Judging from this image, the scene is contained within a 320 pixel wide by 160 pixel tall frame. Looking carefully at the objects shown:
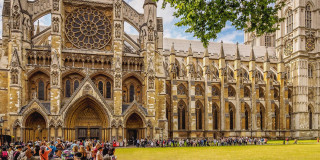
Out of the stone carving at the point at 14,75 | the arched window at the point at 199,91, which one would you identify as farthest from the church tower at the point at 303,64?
the stone carving at the point at 14,75

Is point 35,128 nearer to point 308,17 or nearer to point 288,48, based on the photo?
point 288,48

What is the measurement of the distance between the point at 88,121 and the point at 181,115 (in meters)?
17.9

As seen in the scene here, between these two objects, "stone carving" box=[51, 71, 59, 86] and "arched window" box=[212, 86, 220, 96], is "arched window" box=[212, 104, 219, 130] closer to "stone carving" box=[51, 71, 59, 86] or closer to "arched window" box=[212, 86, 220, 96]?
"arched window" box=[212, 86, 220, 96]

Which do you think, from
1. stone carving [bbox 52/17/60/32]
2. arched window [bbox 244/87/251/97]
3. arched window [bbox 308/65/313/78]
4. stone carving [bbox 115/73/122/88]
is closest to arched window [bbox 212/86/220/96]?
arched window [bbox 244/87/251/97]

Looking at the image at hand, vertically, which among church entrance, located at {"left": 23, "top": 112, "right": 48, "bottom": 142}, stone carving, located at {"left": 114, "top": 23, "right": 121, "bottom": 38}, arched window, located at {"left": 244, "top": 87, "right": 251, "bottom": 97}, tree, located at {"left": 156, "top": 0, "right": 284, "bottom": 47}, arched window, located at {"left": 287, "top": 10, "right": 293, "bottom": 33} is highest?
arched window, located at {"left": 287, "top": 10, "right": 293, "bottom": 33}

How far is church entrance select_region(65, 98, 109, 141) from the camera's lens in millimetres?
31969

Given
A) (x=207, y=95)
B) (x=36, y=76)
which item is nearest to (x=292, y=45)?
(x=207, y=95)

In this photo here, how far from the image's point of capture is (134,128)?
3403 centimetres

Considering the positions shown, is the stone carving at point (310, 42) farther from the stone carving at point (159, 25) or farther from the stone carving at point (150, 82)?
the stone carving at point (150, 82)

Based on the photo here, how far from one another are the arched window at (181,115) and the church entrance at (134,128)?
44.5 feet

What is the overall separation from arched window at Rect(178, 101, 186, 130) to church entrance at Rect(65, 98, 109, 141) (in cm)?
1684

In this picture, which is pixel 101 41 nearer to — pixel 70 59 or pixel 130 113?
pixel 70 59

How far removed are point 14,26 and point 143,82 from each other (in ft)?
46.2

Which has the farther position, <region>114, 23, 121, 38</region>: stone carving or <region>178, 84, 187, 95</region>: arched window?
<region>178, 84, 187, 95</region>: arched window
